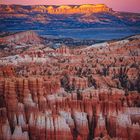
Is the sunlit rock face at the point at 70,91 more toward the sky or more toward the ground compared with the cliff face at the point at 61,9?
more toward the ground

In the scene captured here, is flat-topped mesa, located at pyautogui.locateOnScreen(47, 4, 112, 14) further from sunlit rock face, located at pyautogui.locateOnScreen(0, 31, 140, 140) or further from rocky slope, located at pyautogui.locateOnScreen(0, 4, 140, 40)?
sunlit rock face, located at pyautogui.locateOnScreen(0, 31, 140, 140)

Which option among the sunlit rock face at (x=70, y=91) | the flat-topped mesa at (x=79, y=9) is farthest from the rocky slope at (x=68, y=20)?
the sunlit rock face at (x=70, y=91)

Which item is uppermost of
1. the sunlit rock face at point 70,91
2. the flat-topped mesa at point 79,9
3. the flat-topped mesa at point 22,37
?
the flat-topped mesa at point 79,9

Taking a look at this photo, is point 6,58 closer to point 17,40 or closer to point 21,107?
point 17,40

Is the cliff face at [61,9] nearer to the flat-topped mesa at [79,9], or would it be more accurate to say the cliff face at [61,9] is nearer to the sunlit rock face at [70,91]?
the flat-topped mesa at [79,9]

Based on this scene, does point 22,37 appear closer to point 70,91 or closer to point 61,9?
point 61,9

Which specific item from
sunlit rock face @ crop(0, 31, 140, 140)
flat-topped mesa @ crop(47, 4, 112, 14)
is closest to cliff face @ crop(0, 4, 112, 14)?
flat-topped mesa @ crop(47, 4, 112, 14)
